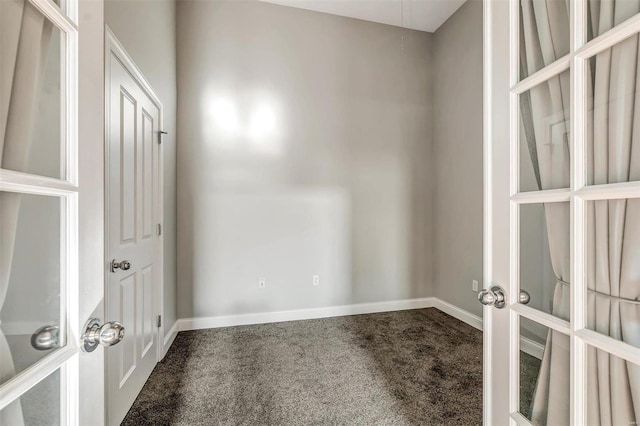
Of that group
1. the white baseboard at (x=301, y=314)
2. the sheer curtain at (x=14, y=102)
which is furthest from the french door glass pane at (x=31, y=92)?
the white baseboard at (x=301, y=314)

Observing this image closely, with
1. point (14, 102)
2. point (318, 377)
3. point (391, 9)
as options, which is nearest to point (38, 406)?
point (14, 102)

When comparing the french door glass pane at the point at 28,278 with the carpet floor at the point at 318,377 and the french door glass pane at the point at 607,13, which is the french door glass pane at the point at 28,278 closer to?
the french door glass pane at the point at 607,13

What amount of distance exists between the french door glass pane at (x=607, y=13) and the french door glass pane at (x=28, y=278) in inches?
49.3

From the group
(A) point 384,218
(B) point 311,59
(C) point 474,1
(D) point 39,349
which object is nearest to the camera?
(D) point 39,349

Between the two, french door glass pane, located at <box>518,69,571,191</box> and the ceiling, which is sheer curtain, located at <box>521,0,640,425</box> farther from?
the ceiling

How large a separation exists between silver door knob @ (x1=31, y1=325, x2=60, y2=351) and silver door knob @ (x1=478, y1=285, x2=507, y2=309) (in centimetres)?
107

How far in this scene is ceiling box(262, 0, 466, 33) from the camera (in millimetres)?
3094

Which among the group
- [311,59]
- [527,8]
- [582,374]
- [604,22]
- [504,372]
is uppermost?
[311,59]

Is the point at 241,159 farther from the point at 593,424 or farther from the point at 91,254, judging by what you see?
the point at 593,424

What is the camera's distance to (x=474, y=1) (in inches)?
117

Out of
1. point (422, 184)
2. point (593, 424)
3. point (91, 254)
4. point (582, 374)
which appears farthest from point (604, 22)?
point (422, 184)

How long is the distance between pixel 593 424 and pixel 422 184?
3142 mm

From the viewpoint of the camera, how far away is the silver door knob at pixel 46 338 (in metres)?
0.56

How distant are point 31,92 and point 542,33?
1.23 m
